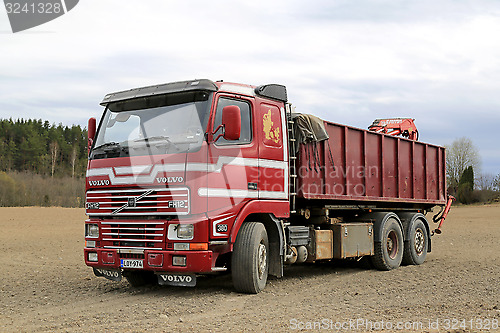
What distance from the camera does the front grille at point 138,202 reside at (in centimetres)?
775

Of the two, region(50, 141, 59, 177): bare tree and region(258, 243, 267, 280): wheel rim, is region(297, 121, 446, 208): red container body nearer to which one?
region(258, 243, 267, 280): wheel rim

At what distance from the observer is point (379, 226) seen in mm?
12375

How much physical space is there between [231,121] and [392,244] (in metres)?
6.95

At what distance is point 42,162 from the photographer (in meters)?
66.0

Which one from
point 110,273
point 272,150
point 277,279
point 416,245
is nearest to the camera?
point 110,273

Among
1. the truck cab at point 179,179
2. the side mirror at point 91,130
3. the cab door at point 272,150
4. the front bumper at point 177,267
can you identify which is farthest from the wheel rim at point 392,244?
the side mirror at point 91,130

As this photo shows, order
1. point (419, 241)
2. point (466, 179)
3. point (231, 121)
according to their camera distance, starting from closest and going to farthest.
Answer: point (231, 121) → point (419, 241) → point (466, 179)

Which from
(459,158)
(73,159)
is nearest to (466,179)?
(459,158)

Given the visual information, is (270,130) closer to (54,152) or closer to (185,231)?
(185,231)

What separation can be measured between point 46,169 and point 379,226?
198 feet

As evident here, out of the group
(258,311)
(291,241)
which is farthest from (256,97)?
(258,311)

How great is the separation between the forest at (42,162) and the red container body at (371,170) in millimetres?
47139

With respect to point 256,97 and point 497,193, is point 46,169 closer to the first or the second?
point 497,193

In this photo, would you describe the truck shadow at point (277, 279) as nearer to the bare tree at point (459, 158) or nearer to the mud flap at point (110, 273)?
the mud flap at point (110, 273)
